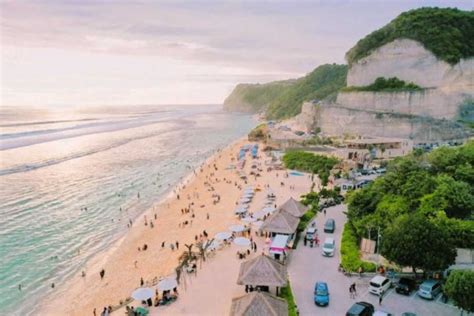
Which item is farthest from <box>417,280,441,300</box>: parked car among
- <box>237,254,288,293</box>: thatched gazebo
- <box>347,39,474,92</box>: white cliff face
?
<box>347,39,474,92</box>: white cliff face

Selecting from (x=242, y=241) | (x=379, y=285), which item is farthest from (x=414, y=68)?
(x=379, y=285)

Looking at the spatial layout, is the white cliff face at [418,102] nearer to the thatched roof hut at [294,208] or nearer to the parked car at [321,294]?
the thatched roof hut at [294,208]

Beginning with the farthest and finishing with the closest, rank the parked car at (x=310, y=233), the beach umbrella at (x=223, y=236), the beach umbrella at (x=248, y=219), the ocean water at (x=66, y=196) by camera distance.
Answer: the beach umbrella at (x=248, y=219), the beach umbrella at (x=223, y=236), the ocean water at (x=66, y=196), the parked car at (x=310, y=233)

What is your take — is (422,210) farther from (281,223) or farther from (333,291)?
(281,223)

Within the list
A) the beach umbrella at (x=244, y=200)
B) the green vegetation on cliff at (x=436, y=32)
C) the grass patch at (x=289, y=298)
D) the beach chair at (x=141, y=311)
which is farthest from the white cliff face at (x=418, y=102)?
the beach chair at (x=141, y=311)

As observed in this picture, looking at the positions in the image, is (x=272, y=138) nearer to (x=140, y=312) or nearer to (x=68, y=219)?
(x=68, y=219)

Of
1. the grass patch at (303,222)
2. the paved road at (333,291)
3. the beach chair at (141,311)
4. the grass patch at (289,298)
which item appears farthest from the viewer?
the grass patch at (303,222)

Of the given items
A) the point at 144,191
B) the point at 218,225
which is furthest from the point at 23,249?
the point at 144,191
